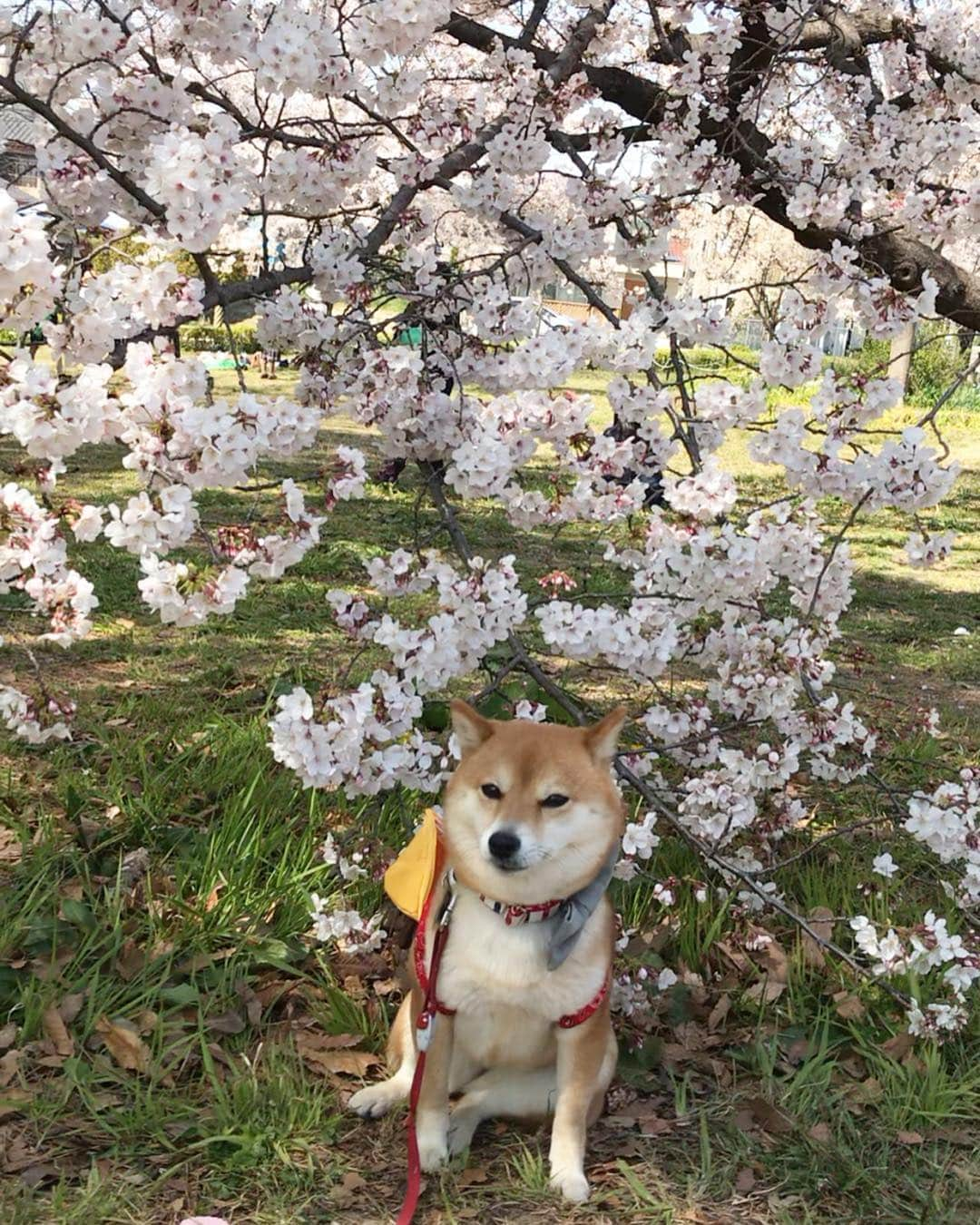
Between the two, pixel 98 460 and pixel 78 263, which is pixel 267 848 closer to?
pixel 78 263

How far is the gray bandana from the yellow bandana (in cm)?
36

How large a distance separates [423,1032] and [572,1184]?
0.42 metres

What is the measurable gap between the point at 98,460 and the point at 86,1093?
820cm

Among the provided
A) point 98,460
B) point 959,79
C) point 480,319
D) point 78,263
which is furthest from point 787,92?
point 98,460

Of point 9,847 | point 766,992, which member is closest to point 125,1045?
point 9,847

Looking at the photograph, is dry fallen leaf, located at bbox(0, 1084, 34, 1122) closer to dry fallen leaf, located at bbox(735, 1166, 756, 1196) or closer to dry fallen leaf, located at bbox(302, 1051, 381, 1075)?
dry fallen leaf, located at bbox(302, 1051, 381, 1075)

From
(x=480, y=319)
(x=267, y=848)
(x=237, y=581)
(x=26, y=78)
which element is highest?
(x=26, y=78)

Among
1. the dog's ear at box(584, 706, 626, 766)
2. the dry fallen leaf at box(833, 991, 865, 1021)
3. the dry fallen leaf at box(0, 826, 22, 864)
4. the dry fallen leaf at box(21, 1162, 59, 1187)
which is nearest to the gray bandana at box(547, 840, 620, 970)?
the dog's ear at box(584, 706, 626, 766)

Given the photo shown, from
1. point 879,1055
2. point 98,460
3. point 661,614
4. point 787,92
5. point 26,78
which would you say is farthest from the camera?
point 98,460

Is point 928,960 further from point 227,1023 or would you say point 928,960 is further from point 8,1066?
point 8,1066

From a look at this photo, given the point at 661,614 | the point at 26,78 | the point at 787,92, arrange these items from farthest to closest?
1. the point at 787,92
2. the point at 26,78
3. the point at 661,614

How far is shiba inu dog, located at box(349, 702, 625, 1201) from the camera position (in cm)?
231

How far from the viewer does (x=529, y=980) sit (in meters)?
2.34

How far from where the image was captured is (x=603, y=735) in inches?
95.3
